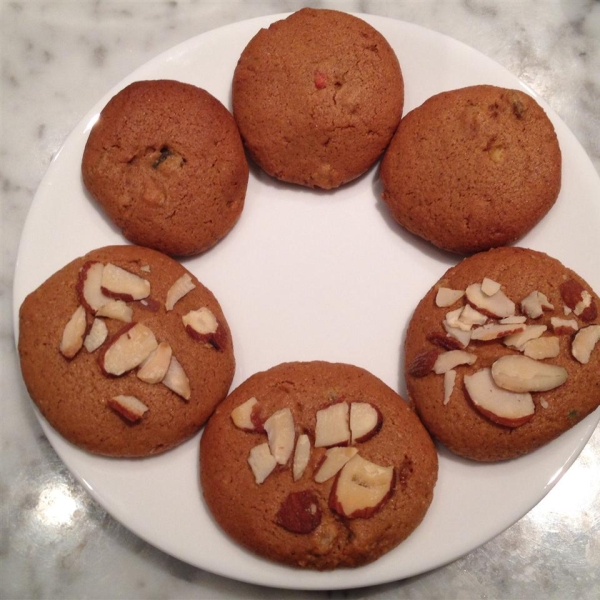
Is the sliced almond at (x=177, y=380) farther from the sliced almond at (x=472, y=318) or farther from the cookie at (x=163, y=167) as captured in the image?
the sliced almond at (x=472, y=318)

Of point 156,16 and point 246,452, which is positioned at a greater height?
point 156,16

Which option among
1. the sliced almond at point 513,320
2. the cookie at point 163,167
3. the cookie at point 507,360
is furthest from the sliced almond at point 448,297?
the cookie at point 163,167

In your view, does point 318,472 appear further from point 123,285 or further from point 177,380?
point 123,285

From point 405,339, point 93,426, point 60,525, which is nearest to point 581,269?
point 405,339

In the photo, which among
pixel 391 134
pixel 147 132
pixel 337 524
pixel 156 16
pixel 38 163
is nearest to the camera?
pixel 337 524

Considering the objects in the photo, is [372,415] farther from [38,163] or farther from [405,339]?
[38,163]

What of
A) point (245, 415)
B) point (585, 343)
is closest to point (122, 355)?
point (245, 415)

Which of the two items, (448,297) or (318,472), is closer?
(318,472)
